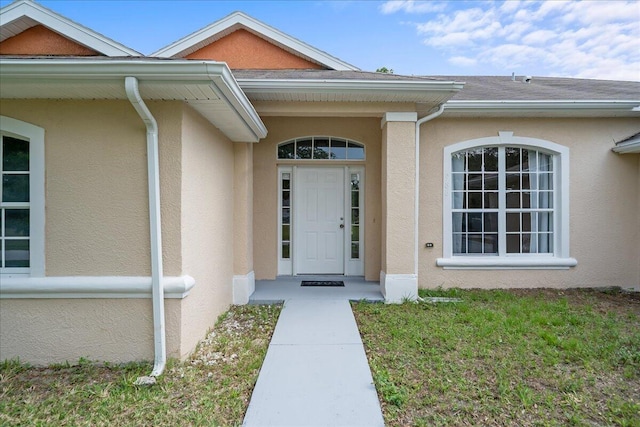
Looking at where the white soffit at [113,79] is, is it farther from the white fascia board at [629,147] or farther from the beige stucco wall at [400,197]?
the white fascia board at [629,147]

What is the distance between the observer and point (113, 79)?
2.80 metres

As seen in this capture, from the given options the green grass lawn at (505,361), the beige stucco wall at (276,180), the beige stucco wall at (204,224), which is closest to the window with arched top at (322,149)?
the beige stucco wall at (276,180)

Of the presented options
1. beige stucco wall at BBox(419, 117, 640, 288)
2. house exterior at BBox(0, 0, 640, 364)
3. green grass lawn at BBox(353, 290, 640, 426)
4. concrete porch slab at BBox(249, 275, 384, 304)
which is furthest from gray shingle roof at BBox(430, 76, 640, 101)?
concrete porch slab at BBox(249, 275, 384, 304)

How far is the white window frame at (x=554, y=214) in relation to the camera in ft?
19.3

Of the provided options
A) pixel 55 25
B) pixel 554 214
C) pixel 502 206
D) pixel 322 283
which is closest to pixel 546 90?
pixel 554 214

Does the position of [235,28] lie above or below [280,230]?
above

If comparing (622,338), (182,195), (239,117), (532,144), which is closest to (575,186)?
(532,144)

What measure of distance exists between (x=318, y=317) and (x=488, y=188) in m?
4.14

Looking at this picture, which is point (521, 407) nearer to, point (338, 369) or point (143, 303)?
point (338, 369)

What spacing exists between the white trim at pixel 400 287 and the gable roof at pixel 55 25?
19.0 ft

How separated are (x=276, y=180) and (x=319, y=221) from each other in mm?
1213

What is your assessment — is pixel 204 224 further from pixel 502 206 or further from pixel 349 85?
pixel 502 206

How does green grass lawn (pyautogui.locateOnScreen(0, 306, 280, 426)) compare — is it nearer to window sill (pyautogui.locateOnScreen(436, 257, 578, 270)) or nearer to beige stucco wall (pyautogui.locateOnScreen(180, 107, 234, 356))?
beige stucco wall (pyautogui.locateOnScreen(180, 107, 234, 356))

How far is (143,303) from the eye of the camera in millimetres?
3209
